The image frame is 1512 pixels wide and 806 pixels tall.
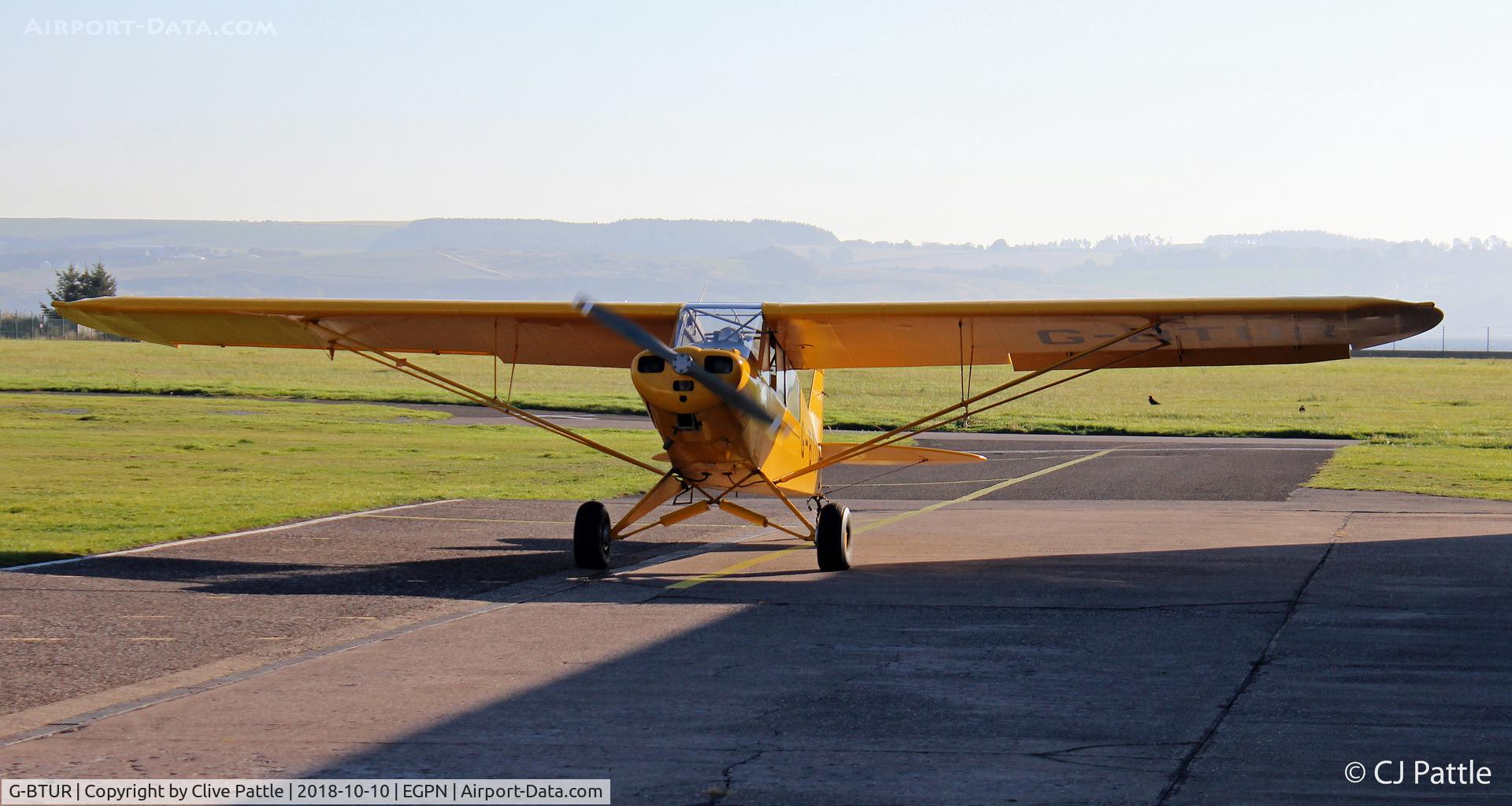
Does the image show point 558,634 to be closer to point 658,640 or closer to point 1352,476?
point 658,640

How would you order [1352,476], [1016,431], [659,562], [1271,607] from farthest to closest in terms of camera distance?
[1016,431] < [1352,476] < [659,562] < [1271,607]

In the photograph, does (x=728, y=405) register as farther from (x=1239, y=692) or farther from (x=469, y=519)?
(x=469, y=519)

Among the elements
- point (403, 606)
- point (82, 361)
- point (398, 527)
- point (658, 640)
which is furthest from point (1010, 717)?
point (82, 361)

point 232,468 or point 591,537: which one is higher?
point 591,537

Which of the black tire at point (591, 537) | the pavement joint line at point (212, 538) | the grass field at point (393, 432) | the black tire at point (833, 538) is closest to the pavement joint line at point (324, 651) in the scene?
the black tire at point (591, 537)

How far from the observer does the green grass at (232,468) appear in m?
15.8

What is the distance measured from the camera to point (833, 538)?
12.8 m

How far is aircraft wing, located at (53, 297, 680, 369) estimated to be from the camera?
1388 cm

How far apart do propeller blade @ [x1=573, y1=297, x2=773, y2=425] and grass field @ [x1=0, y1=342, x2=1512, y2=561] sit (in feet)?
17.7

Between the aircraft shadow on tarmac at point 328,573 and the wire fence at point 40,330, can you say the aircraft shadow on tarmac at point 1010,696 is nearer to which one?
the aircraft shadow on tarmac at point 328,573

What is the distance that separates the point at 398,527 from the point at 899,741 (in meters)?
10.5

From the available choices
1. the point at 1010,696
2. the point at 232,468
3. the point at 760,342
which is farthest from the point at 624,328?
the point at 232,468

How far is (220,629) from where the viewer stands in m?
9.59

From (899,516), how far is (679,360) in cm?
761
